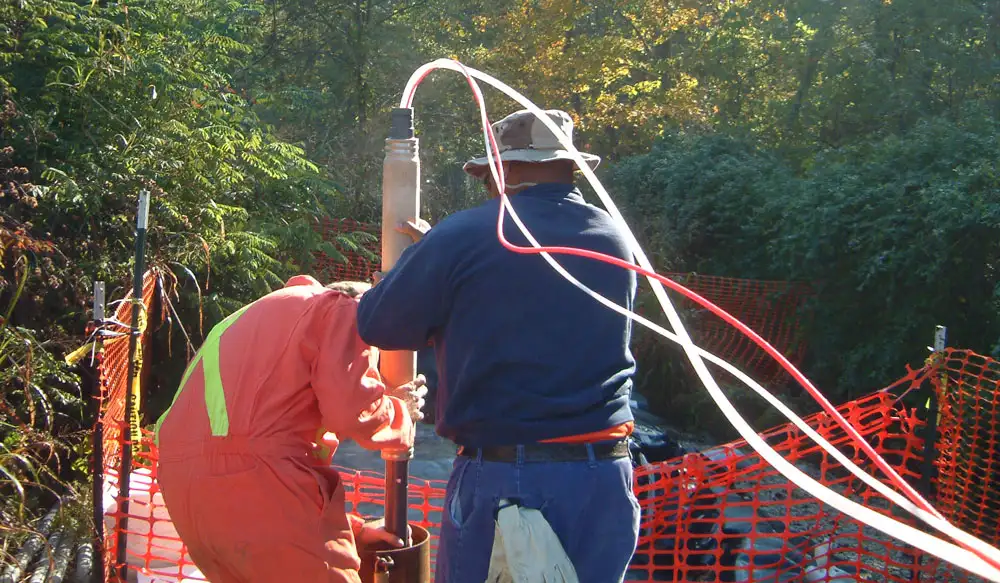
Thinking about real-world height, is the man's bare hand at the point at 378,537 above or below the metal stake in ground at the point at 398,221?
below

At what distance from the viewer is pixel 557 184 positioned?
2467 millimetres

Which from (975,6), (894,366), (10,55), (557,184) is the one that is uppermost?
(975,6)

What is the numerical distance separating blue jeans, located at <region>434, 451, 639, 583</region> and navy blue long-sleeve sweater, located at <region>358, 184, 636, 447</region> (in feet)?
0.28

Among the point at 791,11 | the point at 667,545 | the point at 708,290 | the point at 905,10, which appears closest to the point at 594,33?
the point at 791,11

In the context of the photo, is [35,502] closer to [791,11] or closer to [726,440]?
[726,440]

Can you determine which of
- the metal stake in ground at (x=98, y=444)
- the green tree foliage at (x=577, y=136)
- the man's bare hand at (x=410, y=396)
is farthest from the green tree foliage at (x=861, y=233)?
the metal stake in ground at (x=98, y=444)

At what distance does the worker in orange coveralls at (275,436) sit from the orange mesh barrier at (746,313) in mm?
7165

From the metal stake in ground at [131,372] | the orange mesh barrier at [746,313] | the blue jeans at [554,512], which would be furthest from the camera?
the orange mesh barrier at [746,313]

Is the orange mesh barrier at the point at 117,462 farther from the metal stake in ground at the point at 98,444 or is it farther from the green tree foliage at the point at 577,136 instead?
the green tree foliage at the point at 577,136

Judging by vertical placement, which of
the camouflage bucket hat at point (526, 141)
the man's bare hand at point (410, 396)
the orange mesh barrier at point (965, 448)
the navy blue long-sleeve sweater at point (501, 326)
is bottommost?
the orange mesh barrier at point (965, 448)

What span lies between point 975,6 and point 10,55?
35.8 ft

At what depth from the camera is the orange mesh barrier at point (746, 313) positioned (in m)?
9.99

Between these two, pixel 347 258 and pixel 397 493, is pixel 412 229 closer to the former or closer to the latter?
pixel 397 493

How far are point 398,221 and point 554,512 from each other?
0.87m
